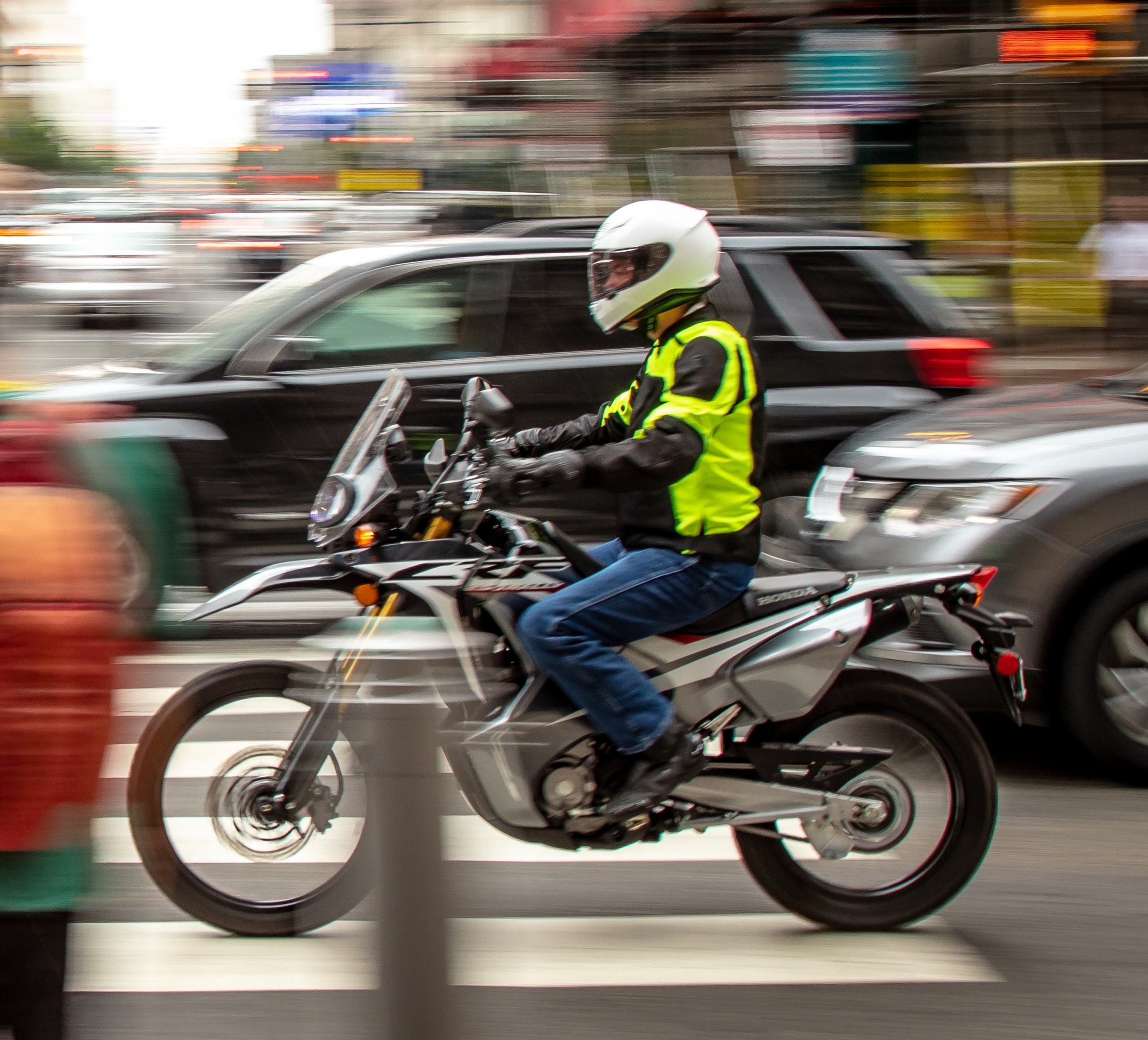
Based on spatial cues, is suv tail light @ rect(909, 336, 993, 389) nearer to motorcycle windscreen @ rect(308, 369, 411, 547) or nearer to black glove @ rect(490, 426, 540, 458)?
black glove @ rect(490, 426, 540, 458)

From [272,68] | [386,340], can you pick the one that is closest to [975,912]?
[386,340]

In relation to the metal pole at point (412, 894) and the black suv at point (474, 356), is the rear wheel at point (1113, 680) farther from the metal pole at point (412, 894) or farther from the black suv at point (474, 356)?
the metal pole at point (412, 894)

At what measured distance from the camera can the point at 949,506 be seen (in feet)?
16.8

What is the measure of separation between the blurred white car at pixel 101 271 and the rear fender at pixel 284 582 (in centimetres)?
2138

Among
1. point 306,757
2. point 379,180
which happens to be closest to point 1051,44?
point 306,757

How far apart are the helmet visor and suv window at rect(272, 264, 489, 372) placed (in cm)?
315

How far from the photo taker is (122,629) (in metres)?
2.35

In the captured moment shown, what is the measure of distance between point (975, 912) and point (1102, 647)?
133 centimetres

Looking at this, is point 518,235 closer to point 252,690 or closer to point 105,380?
point 105,380

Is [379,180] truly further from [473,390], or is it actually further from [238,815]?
[238,815]

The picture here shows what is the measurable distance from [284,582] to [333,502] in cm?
23

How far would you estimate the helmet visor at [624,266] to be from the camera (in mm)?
3742

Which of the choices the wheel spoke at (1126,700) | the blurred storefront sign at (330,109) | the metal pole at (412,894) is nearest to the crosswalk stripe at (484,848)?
the wheel spoke at (1126,700)

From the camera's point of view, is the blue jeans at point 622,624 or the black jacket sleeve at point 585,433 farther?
the black jacket sleeve at point 585,433
